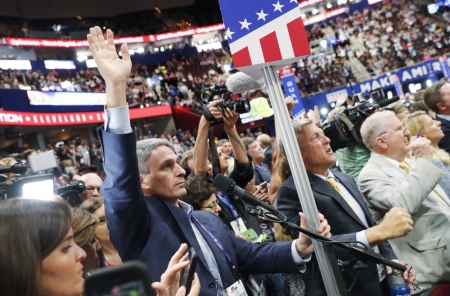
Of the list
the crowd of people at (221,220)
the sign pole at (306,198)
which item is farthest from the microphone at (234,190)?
the sign pole at (306,198)

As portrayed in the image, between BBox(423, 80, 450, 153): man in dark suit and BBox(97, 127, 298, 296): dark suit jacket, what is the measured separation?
282 centimetres

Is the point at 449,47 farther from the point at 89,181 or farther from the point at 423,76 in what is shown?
the point at 89,181

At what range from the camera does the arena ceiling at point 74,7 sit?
25891mm

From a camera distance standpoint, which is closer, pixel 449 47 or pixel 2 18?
pixel 449 47

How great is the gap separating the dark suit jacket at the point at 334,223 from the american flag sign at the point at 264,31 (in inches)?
34.8

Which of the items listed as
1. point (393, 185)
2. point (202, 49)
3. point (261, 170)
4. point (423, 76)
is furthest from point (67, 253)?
point (202, 49)

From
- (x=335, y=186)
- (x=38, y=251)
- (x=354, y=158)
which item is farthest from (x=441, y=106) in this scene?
(x=38, y=251)

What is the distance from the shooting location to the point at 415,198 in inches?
99.9

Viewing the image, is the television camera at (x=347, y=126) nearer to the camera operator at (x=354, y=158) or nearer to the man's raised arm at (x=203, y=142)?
the camera operator at (x=354, y=158)

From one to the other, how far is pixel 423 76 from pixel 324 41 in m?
9.52

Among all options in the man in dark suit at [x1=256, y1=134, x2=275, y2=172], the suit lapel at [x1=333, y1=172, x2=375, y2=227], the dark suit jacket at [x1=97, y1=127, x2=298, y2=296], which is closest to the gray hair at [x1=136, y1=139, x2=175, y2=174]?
the dark suit jacket at [x1=97, y1=127, x2=298, y2=296]

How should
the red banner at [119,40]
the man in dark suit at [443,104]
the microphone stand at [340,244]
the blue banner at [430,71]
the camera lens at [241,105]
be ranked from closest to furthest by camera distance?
1. the microphone stand at [340,244]
2. the camera lens at [241,105]
3. the man in dark suit at [443,104]
4. the blue banner at [430,71]
5. the red banner at [119,40]

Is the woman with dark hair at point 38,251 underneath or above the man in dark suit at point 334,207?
above

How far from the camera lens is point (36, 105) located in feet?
A: 52.5
